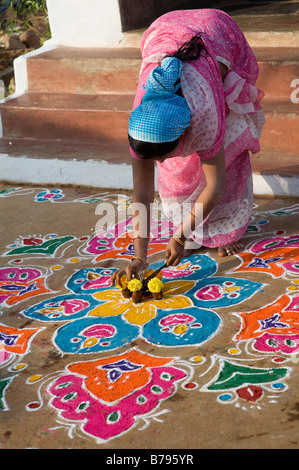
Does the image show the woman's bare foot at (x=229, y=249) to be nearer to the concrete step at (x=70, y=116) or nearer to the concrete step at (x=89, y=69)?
the concrete step at (x=70, y=116)

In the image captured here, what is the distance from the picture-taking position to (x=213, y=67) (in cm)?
277

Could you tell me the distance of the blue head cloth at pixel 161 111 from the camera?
2.41 metres

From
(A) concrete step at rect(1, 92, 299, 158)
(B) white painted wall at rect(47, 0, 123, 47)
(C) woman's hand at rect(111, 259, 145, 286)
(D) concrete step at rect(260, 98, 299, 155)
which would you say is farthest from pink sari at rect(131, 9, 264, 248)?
(B) white painted wall at rect(47, 0, 123, 47)

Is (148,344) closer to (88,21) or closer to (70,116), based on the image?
(70,116)

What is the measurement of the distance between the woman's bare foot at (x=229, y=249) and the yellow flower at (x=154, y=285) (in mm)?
570

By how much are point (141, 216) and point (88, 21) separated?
285cm

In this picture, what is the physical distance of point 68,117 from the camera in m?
4.70

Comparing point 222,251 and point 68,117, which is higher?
point 68,117

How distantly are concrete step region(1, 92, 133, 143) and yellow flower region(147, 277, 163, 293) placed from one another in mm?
1995

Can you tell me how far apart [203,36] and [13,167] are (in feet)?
7.17

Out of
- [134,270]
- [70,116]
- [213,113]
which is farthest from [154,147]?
[70,116]

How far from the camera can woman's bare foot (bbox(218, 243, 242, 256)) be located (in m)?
3.27

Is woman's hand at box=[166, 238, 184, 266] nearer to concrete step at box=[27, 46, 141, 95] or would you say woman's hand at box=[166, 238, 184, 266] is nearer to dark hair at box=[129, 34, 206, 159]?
dark hair at box=[129, 34, 206, 159]

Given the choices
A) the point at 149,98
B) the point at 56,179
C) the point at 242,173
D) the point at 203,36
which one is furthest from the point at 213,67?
the point at 56,179
